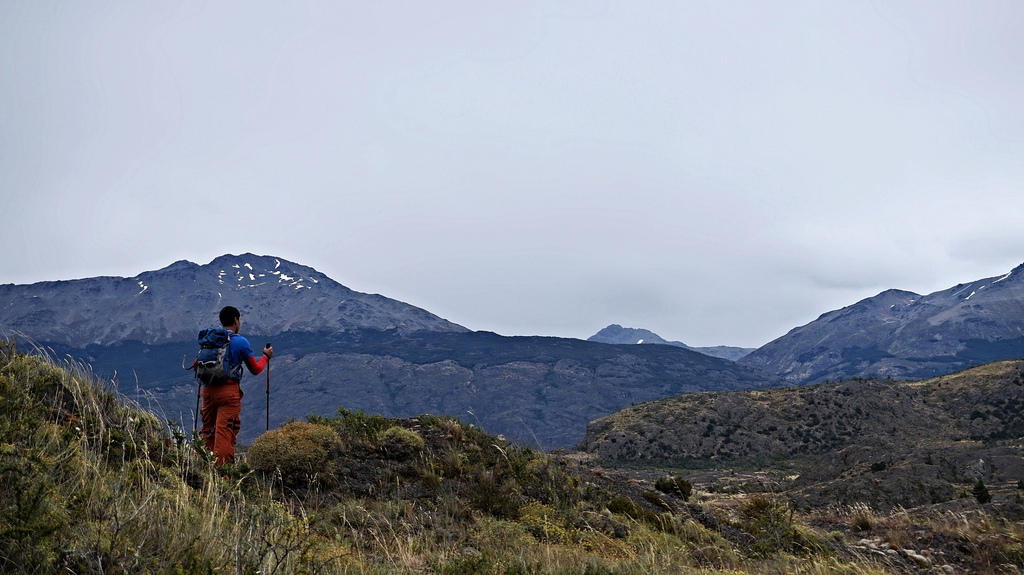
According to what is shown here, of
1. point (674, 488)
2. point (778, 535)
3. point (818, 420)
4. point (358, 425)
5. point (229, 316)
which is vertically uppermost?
point (229, 316)

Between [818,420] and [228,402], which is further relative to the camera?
[818,420]

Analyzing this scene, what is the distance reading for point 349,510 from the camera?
732cm

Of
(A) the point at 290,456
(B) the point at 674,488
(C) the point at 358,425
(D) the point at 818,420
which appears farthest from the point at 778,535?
(D) the point at 818,420

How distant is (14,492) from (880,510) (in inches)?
1123

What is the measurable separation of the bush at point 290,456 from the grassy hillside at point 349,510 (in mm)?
28

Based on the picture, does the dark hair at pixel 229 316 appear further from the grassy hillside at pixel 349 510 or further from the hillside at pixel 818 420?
the hillside at pixel 818 420

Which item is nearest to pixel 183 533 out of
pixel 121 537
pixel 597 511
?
pixel 121 537

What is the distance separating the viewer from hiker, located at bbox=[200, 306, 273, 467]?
26.1 ft

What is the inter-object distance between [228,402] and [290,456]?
1.23 metres

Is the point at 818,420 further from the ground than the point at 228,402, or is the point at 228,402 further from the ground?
the point at 228,402

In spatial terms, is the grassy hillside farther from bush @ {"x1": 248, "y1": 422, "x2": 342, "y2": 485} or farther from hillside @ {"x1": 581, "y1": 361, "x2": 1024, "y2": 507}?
hillside @ {"x1": 581, "y1": 361, "x2": 1024, "y2": 507}

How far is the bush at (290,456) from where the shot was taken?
28.1 feet

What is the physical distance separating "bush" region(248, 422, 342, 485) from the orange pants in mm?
592

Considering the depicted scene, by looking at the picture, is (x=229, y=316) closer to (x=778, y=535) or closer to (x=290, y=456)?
(x=290, y=456)
